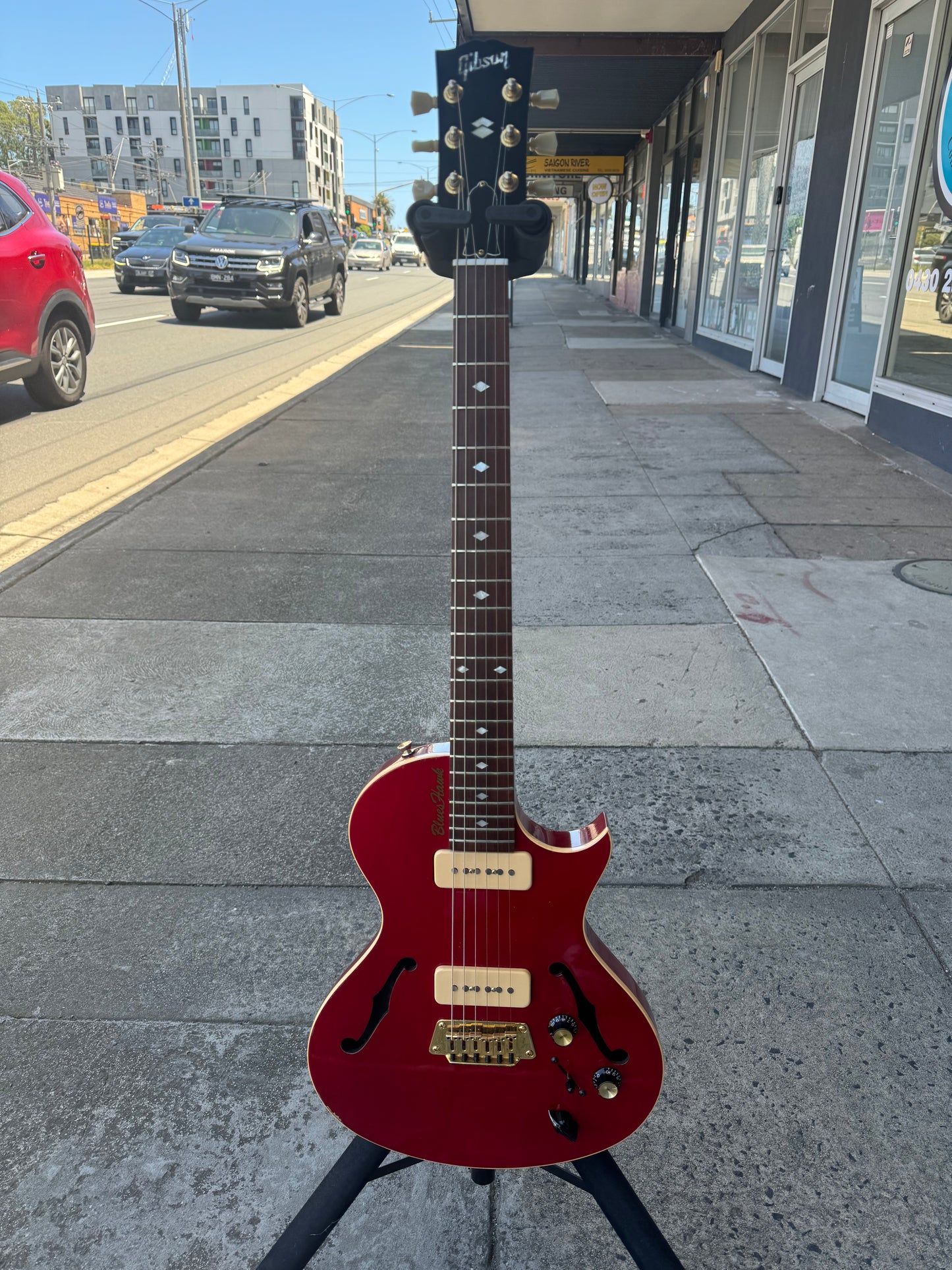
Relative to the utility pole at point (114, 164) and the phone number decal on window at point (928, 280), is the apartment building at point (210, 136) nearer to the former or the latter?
the utility pole at point (114, 164)

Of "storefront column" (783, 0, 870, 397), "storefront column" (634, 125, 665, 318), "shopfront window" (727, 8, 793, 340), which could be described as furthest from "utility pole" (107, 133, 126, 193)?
"storefront column" (783, 0, 870, 397)

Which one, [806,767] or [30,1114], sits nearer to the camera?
[30,1114]

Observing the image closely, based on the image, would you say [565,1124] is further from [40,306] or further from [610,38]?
[610,38]

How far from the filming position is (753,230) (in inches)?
456

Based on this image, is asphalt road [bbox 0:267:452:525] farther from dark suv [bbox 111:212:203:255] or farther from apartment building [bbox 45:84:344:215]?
apartment building [bbox 45:84:344:215]

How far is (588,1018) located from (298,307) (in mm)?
16666

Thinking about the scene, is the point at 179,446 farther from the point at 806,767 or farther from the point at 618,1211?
the point at 618,1211

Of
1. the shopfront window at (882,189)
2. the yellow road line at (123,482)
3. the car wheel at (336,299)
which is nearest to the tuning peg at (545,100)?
the yellow road line at (123,482)

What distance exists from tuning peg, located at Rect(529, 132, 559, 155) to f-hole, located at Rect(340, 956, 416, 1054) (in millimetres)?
1336

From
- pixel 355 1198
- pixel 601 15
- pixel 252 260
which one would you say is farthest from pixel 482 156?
pixel 252 260

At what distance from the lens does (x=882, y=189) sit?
759 centimetres

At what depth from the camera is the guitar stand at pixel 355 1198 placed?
1422mm

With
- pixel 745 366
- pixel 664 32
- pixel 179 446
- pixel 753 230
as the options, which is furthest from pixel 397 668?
pixel 664 32

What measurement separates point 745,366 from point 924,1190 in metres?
11.0
